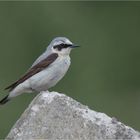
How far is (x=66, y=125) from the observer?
8477 millimetres

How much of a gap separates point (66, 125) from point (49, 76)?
9.65 feet

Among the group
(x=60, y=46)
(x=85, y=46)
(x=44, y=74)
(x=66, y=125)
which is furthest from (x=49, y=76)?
(x=85, y=46)

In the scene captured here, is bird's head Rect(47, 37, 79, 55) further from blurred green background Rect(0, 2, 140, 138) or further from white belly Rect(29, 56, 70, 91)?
Result: blurred green background Rect(0, 2, 140, 138)

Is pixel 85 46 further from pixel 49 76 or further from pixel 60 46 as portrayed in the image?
pixel 49 76

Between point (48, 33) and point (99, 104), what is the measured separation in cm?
502

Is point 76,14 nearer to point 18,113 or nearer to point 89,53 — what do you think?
point 89,53

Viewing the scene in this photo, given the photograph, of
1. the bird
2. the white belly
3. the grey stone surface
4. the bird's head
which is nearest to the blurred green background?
the bird's head

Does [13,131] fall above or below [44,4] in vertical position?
below

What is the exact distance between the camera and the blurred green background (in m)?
19.0

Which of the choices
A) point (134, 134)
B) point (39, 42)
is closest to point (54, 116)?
point (134, 134)

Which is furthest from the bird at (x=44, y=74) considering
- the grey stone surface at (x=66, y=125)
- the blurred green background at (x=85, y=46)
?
the blurred green background at (x=85, y=46)

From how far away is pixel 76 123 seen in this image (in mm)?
8523

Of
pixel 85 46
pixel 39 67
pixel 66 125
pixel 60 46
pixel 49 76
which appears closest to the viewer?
pixel 66 125

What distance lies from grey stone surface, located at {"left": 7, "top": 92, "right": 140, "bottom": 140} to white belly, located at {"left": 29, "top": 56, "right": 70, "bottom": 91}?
2716 mm
